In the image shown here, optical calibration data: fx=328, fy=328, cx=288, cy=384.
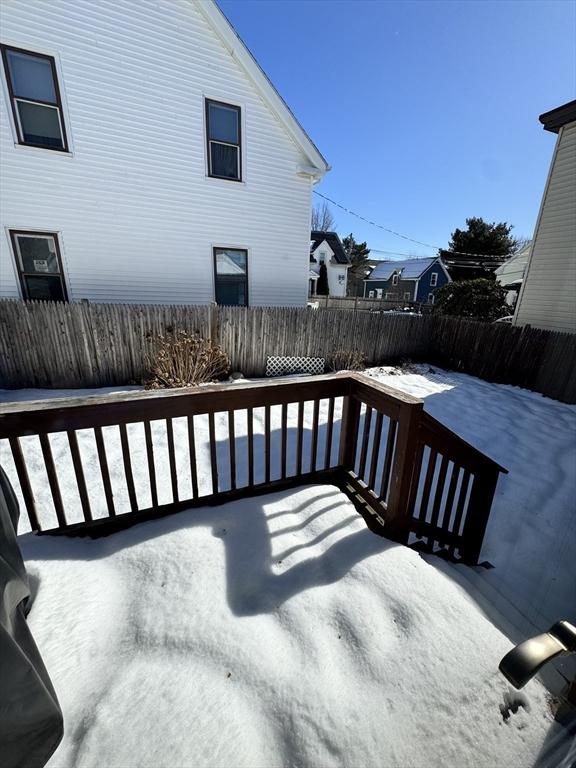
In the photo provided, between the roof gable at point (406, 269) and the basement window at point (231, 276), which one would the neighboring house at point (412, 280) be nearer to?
the roof gable at point (406, 269)

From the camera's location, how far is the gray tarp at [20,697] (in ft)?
2.85

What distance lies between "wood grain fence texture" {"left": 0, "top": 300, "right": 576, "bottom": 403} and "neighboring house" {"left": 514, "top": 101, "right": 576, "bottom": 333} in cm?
174

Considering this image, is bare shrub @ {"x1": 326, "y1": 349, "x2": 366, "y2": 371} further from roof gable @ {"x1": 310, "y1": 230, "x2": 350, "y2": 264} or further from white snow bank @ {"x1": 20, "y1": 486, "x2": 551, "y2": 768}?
roof gable @ {"x1": 310, "y1": 230, "x2": 350, "y2": 264}

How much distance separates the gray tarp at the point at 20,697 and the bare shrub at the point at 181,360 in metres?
4.82

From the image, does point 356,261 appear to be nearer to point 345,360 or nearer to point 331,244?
point 331,244

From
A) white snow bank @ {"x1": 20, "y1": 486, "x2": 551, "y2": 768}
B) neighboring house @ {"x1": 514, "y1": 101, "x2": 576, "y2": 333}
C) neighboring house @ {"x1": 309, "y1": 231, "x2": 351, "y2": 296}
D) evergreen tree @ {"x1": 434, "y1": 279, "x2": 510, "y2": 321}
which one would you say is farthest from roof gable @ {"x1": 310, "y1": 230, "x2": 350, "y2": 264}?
white snow bank @ {"x1": 20, "y1": 486, "x2": 551, "y2": 768}

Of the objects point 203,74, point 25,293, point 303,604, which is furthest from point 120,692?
point 203,74

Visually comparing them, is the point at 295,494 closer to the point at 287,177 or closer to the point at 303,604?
the point at 303,604

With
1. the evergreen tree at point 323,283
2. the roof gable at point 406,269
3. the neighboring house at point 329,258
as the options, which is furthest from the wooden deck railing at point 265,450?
the roof gable at point 406,269

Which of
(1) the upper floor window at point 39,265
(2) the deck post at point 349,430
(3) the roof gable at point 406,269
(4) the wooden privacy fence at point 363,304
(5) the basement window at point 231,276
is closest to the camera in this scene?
(2) the deck post at point 349,430

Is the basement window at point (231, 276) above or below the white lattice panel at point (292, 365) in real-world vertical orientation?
above

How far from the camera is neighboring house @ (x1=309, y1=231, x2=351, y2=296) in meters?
25.5

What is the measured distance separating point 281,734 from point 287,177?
30.7 feet

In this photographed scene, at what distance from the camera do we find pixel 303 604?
5.32ft
